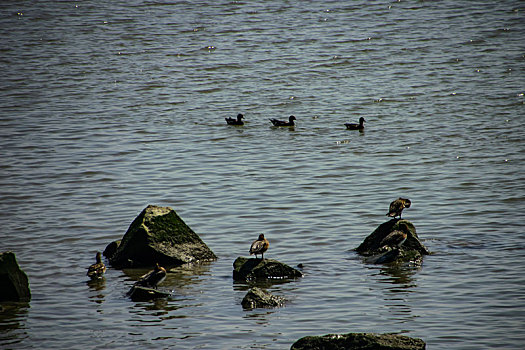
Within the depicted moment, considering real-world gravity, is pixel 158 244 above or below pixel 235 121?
below

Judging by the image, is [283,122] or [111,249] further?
[283,122]

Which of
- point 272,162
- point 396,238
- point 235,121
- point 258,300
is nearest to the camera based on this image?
point 258,300

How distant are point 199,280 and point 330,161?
8.55 m

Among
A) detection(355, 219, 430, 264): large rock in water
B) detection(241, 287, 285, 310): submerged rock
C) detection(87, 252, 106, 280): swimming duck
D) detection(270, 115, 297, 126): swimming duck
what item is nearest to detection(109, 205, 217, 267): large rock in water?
detection(87, 252, 106, 280): swimming duck

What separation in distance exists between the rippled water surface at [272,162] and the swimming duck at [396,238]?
0.52 meters

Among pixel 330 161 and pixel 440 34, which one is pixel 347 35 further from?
pixel 330 161

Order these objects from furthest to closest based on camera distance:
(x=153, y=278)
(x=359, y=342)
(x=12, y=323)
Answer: (x=153, y=278) → (x=12, y=323) → (x=359, y=342)

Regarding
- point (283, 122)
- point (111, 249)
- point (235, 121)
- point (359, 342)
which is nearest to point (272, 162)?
point (283, 122)

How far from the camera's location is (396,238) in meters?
11.7

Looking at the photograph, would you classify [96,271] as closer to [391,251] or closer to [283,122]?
[391,251]

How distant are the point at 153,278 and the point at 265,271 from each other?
5.65 ft

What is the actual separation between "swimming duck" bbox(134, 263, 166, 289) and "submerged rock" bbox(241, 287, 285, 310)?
1.41 meters

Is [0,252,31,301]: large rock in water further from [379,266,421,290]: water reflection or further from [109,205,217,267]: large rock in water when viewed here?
[379,266,421,290]: water reflection

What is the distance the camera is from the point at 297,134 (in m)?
22.1
